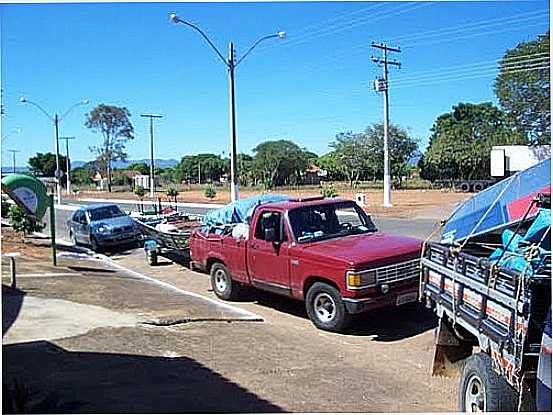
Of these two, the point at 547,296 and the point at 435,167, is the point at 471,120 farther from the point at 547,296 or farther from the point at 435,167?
the point at 547,296

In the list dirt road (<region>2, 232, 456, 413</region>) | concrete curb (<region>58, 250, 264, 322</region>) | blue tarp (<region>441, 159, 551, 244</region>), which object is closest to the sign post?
dirt road (<region>2, 232, 456, 413</region>)

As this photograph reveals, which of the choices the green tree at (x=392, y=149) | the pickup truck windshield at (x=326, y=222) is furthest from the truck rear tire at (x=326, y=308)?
the green tree at (x=392, y=149)

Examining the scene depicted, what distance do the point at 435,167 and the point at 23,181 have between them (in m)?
61.3

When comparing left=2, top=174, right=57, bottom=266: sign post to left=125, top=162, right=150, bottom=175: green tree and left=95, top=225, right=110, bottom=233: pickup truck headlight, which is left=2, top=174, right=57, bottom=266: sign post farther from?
left=125, top=162, right=150, bottom=175: green tree

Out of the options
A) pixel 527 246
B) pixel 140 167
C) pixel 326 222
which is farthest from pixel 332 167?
pixel 527 246

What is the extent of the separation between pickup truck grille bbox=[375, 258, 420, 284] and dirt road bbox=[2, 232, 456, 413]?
72 cm

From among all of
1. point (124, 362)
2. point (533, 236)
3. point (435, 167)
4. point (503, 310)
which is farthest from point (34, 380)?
point (435, 167)

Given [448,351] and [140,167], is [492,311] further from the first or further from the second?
[140,167]

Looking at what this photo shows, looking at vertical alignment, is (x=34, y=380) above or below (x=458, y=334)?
below

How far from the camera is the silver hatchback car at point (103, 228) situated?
19.4 m

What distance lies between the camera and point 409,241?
8688 mm

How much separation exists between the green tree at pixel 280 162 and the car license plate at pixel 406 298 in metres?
72.8

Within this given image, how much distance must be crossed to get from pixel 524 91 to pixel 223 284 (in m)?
36.7

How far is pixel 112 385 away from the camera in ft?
19.2
